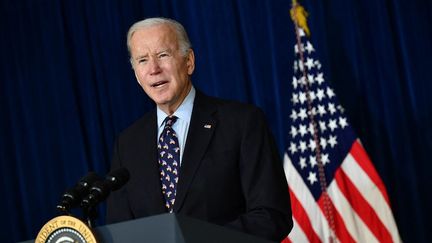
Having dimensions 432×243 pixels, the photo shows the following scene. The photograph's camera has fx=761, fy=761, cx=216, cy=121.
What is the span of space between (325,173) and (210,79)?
43.4 inches

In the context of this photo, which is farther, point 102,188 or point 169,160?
point 169,160

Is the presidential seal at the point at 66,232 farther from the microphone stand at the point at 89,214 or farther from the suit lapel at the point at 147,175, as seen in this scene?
the suit lapel at the point at 147,175

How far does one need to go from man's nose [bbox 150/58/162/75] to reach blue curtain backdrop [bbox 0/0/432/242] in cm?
245

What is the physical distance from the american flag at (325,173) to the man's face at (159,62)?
1.94 metres

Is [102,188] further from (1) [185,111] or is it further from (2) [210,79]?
(2) [210,79]

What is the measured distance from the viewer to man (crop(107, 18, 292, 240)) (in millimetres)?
2498

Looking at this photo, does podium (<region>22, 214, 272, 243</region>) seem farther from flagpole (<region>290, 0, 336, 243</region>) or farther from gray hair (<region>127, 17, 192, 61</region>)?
flagpole (<region>290, 0, 336, 243</region>)

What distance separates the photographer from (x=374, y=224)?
441cm

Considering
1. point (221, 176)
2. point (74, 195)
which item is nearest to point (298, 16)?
point (221, 176)

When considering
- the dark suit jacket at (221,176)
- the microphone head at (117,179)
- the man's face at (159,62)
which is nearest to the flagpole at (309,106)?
the dark suit jacket at (221,176)

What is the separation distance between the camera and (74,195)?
1.89m

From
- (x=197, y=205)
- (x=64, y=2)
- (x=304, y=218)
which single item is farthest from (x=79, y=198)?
(x=64, y=2)

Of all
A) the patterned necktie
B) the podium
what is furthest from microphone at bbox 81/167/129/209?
the patterned necktie

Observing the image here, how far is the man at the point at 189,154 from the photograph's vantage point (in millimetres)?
2498
